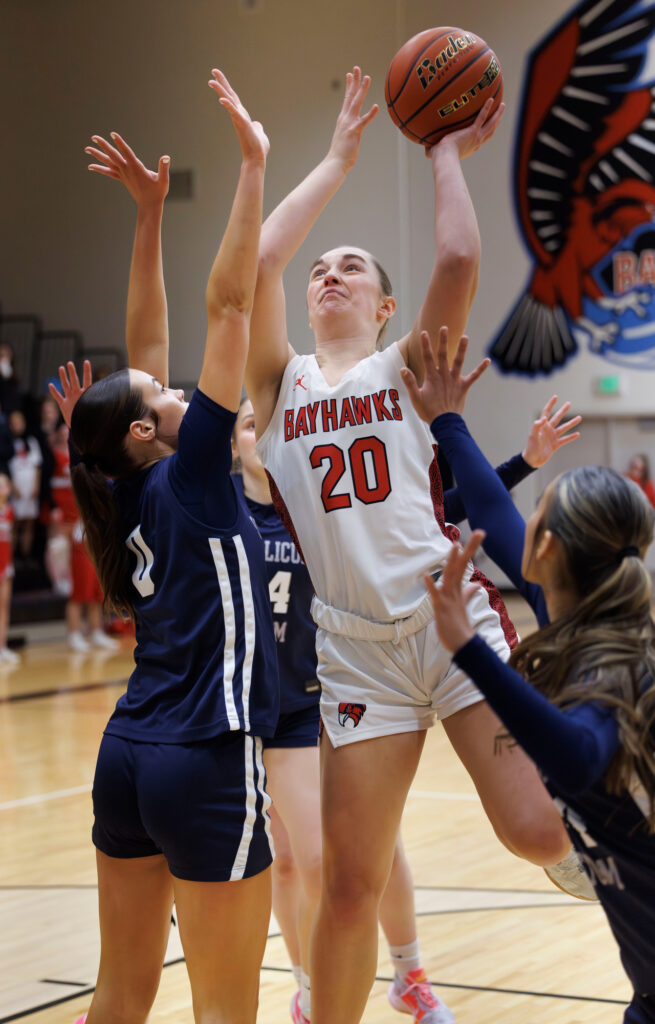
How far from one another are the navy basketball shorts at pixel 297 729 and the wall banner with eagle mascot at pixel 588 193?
38.2 ft

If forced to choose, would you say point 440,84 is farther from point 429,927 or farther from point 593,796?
point 429,927

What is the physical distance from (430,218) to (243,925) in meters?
11.1

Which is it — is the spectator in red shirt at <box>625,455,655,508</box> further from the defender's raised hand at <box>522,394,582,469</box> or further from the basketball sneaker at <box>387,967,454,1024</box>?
the defender's raised hand at <box>522,394,582,469</box>

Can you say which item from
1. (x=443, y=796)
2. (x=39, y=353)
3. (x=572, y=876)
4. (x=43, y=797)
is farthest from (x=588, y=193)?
(x=572, y=876)

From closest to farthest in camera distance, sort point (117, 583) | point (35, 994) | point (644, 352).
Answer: point (117, 583) → point (35, 994) → point (644, 352)

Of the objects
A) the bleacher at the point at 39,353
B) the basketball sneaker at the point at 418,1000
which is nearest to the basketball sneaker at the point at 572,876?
the basketball sneaker at the point at 418,1000

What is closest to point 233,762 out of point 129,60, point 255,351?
point 255,351

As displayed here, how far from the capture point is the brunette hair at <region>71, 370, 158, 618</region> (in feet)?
7.85

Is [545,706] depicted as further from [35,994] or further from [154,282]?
[35,994]

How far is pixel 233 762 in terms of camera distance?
2.24 meters

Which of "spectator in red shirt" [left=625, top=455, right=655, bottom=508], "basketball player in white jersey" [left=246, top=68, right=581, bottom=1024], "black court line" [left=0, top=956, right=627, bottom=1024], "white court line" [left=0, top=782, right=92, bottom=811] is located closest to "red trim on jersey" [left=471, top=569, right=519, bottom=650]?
"basketball player in white jersey" [left=246, top=68, right=581, bottom=1024]

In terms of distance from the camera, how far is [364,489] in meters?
2.58

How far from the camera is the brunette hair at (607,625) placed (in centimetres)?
176

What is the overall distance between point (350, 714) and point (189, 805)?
1.60ft
